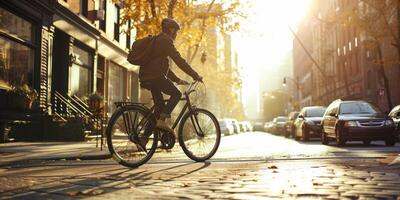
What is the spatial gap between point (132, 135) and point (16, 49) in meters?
11.7

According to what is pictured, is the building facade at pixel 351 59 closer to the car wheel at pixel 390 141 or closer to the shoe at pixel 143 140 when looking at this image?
the car wheel at pixel 390 141

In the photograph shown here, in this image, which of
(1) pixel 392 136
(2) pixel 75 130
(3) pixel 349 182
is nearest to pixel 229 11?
(2) pixel 75 130

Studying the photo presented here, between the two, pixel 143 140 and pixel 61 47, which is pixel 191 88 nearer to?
pixel 143 140

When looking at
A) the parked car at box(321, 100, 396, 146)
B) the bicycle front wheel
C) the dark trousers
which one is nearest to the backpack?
the dark trousers

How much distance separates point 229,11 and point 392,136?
11092 mm

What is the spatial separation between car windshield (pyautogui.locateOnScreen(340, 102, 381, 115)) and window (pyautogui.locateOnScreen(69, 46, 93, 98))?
38.0ft

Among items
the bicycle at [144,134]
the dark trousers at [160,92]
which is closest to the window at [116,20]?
the bicycle at [144,134]

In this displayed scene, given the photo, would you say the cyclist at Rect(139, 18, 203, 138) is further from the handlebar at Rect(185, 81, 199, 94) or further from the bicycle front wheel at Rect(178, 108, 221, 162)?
the bicycle front wheel at Rect(178, 108, 221, 162)

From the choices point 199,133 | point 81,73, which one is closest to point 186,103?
point 199,133

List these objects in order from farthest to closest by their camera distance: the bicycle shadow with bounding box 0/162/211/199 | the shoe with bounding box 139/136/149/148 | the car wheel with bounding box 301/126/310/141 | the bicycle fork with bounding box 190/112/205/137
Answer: the car wheel with bounding box 301/126/310/141 < the bicycle fork with bounding box 190/112/205/137 < the shoe with bounding box 139/136/149/148 < the bicycle shadow with bounding box 0/162/211/199

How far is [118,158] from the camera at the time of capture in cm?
737

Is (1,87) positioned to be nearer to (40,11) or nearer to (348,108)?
(40,11)

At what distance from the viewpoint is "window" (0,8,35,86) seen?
16.8 meters

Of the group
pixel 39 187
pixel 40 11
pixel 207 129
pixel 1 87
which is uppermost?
pixel 40 11
